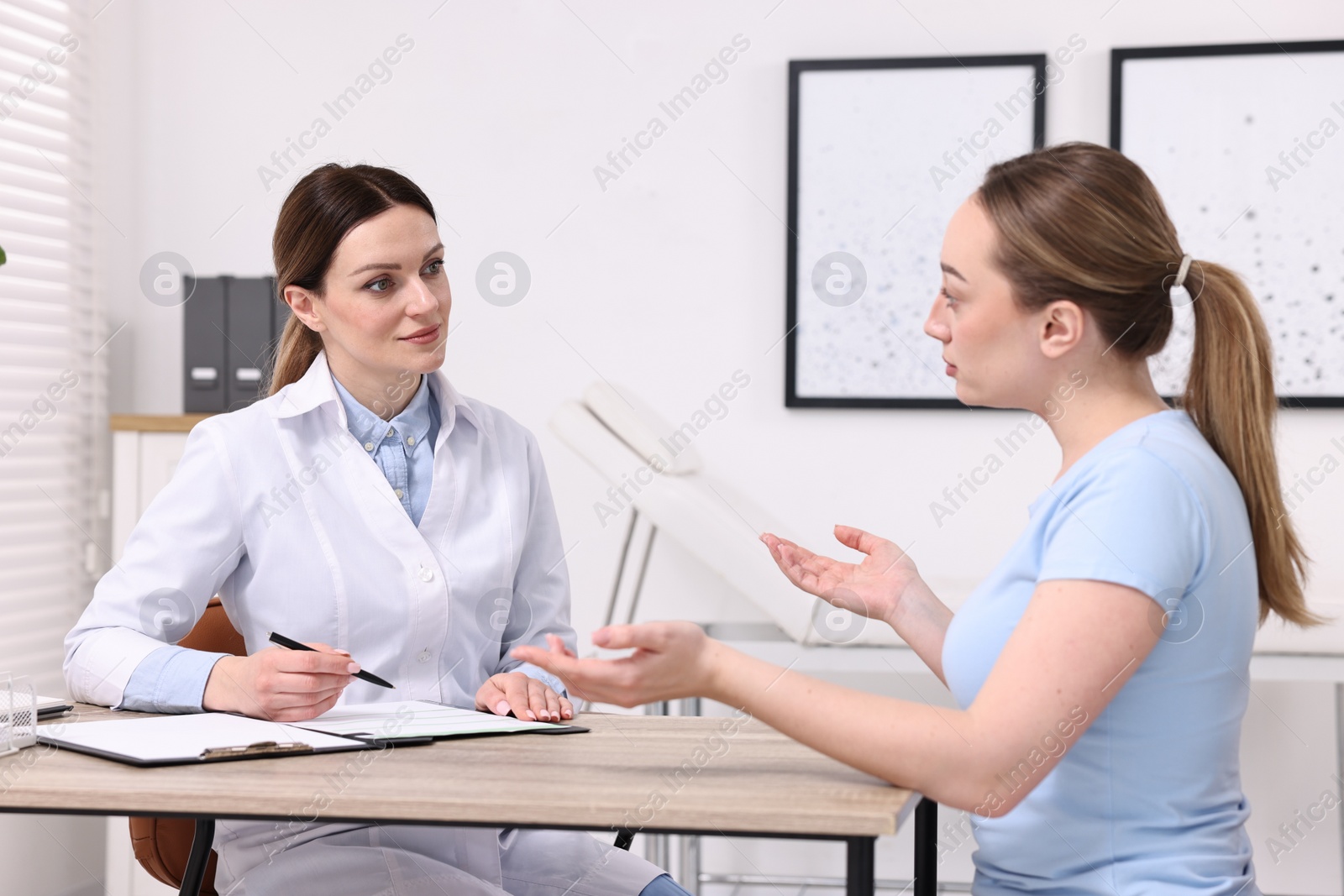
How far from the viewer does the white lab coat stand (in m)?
1.42

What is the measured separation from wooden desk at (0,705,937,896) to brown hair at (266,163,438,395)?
742mm

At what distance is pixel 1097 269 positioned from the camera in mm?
1090

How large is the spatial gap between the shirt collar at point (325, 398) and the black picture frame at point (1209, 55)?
191 centimetres

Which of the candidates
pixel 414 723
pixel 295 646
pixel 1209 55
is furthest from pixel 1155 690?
pixel 1209 55

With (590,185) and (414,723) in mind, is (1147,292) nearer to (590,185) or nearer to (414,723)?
(414,723)

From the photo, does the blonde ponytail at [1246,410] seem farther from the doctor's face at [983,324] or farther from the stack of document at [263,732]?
the stack of document at [263,732]

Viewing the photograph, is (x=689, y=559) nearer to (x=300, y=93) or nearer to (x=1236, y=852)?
(x=300, y=93)

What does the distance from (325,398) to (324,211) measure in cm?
27

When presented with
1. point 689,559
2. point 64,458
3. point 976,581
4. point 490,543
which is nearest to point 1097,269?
point 490,543

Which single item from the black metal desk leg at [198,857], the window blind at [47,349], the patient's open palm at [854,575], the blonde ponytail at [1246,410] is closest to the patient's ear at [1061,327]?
the blonde ponytail at [1246,410]

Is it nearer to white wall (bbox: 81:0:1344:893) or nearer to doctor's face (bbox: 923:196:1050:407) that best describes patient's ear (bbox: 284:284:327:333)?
doctor's face (bbox: 923:196:1050:407)

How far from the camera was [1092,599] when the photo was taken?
95cm

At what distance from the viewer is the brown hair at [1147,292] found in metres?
1.09

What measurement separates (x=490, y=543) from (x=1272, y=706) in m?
2.23
